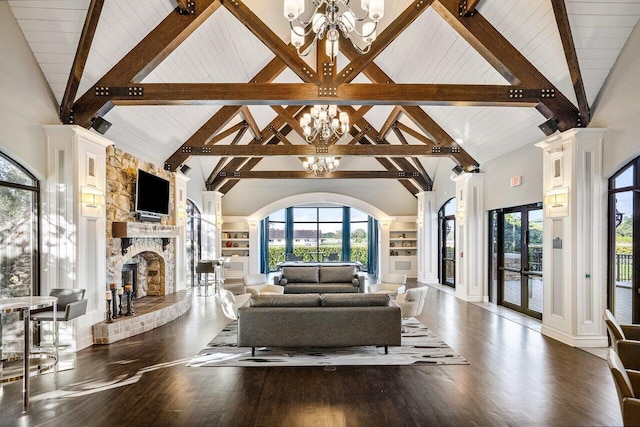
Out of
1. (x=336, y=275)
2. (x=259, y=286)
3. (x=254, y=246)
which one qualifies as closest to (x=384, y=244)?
(x=254, y=246)

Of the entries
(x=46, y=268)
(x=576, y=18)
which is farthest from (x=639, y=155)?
(x=46, y=268)

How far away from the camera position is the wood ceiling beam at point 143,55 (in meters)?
5.18

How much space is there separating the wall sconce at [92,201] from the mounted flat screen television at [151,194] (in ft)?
4.48

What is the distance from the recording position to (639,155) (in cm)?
484

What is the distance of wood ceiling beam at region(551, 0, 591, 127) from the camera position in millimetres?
4625

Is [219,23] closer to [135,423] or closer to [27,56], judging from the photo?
[27,56]

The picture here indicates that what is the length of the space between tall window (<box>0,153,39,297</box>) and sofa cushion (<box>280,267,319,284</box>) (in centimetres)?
478

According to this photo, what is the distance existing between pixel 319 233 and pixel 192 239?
6.54 metres

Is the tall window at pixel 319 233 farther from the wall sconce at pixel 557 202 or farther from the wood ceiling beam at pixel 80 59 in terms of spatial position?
the wood ceiling beam at pixel 80 59

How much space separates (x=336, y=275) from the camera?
28.5 feet

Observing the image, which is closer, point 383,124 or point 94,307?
point 94,307

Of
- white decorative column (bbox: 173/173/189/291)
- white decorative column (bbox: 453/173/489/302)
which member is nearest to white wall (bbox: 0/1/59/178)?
white decorative column (bbox: 173/173/189/291)

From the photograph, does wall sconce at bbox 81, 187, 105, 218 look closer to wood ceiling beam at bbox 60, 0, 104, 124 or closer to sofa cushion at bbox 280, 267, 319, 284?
wood ceiling beam at bbox 60, 0, 104, 124

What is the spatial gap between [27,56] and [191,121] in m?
3.52
